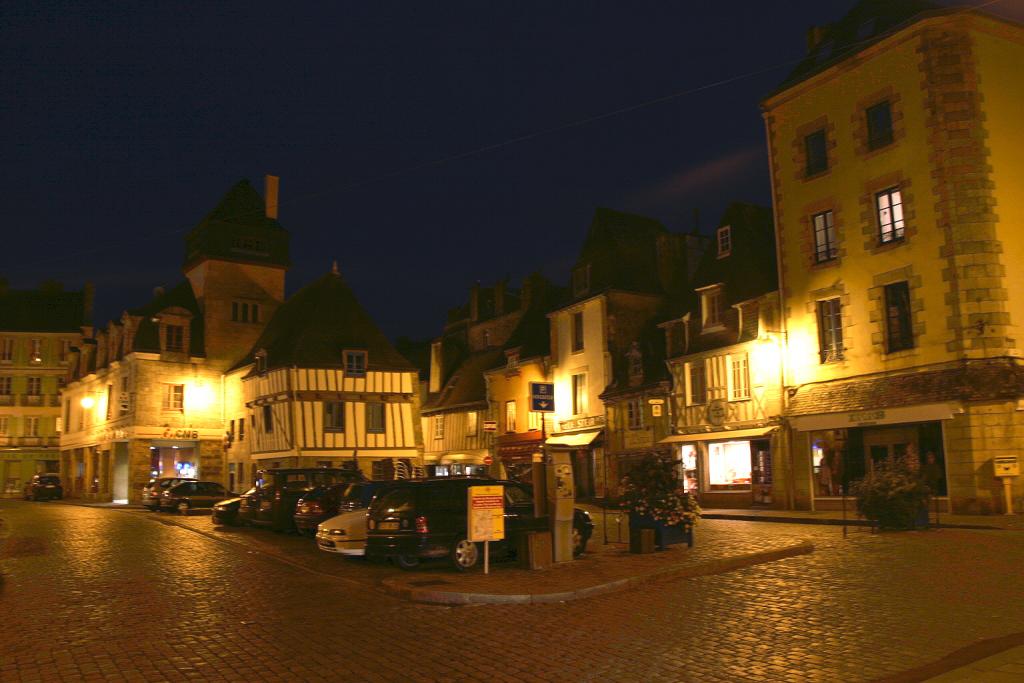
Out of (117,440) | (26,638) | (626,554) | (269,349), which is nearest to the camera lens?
(26,638)

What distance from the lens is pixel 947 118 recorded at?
2219 centimetres

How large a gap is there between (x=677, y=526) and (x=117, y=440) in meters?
40.1

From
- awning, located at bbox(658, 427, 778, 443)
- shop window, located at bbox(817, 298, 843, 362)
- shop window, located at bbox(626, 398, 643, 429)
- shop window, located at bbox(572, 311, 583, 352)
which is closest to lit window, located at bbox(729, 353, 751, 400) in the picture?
awning, located at bbox(658, 427, 778, 443)

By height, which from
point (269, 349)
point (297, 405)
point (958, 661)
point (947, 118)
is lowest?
point (958, 661)

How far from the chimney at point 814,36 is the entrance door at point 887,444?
502 inches

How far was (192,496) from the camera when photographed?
102ft

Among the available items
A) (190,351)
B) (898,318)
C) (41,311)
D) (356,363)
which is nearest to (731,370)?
(898,318)

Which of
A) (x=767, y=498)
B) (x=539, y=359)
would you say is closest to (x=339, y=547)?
(x=767, y=498)

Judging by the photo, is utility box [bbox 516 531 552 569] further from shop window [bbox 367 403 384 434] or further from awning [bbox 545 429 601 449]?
shop window [bbox 367 403 384 434]

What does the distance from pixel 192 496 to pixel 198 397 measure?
16.7 metres

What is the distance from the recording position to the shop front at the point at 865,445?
21.3 meters

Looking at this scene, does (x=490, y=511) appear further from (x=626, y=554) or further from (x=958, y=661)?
(x=958, y=661)

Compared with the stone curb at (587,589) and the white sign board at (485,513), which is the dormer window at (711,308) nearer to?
the stone curb at (587,589)

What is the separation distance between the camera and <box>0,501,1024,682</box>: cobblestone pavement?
7066 mm
